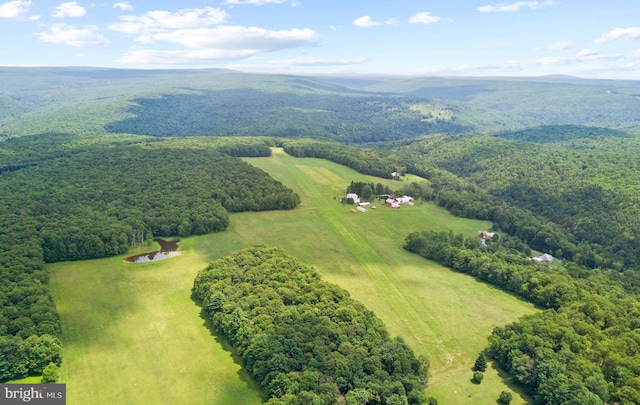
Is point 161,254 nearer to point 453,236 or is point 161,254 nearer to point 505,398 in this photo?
point 453,236

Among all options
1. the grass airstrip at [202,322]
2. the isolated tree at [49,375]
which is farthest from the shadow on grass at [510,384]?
the isolated tree at [49,375]

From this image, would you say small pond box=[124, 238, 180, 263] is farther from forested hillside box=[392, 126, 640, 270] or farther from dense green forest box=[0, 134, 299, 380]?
forested hillside box=[392, 126, 640, 270]

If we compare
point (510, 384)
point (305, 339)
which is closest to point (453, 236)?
point (510, 384)

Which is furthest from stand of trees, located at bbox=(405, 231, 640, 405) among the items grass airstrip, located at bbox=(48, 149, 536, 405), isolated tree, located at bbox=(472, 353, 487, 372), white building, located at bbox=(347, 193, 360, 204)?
white building, located at bbox=(347, 193, 360, 204)

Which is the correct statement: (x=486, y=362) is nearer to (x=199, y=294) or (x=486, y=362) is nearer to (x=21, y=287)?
(x=199, y=294)

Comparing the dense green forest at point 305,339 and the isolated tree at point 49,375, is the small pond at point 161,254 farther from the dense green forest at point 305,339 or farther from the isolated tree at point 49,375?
the isolated tree at point 49,375
